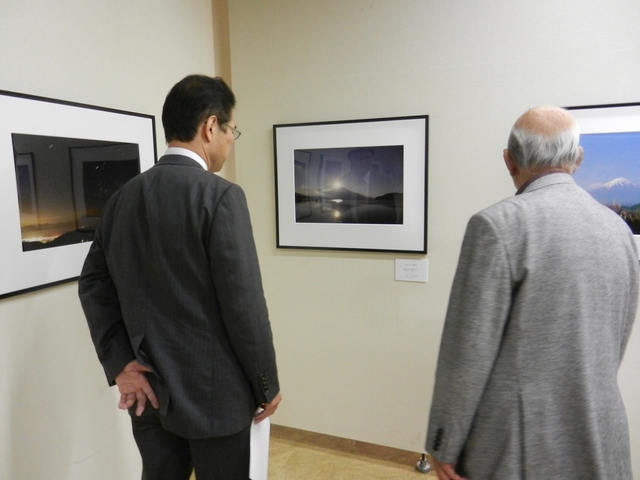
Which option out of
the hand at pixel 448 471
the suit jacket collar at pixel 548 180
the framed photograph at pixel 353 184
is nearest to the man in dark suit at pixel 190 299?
the hand at pixel 448 471

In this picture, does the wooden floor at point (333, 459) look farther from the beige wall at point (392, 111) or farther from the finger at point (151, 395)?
the finger at point (151, 395)

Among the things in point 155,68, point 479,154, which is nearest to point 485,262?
point 479,154

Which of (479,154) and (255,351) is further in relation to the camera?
(479,154)

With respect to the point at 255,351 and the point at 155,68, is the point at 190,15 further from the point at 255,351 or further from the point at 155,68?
the point at 255,351

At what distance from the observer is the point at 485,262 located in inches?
38.9

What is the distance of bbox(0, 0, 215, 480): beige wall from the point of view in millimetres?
1408

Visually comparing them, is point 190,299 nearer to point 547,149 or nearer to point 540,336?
point 540,336

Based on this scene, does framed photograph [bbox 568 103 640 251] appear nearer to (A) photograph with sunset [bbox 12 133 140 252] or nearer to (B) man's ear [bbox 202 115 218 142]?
(B) man's ear [bbox 202 115 218 142]

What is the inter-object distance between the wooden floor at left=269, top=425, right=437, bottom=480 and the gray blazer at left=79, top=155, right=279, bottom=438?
48.4 inches

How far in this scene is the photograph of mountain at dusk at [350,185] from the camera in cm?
218

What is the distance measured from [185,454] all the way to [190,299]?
1.84 ft

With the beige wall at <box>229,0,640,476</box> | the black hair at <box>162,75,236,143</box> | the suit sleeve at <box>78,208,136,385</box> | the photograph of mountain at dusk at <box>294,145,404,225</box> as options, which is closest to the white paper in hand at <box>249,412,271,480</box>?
the suit sleeve at <box>78,208,136,385</box>

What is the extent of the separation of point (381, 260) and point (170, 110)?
1.32 m

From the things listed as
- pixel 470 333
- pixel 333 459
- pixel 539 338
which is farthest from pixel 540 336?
pixel 333 459
